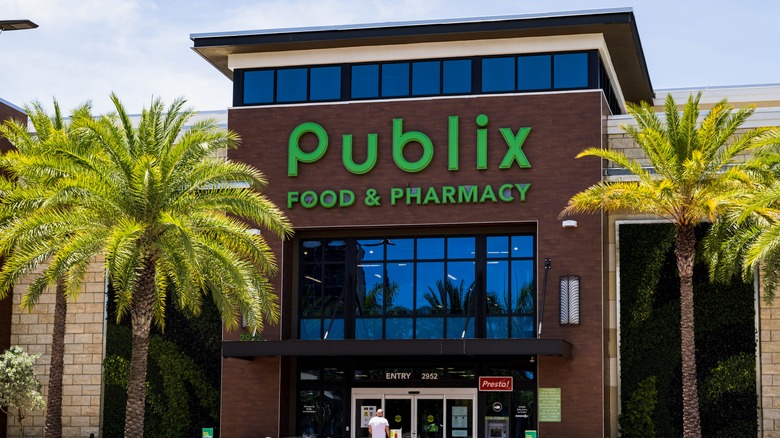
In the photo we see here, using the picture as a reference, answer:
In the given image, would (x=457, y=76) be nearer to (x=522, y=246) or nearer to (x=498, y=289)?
(x=522, y=246)

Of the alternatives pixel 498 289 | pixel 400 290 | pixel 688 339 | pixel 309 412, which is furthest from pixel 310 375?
pixel 688 339

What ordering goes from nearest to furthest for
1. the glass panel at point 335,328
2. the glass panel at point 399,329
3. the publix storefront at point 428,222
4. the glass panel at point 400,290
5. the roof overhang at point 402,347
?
the roof overhang at point 402,347
the publix storefront at point 428,222
the glass panel at point 399,329
the glass panel at point 400,290
the glass panel at point 335,328

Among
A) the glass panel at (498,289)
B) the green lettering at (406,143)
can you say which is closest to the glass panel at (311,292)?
the green lettering at (406,143)

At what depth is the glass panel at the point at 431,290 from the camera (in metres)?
36.4

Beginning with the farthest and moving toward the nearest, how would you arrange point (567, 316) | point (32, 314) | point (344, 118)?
point (32, 314) < point (344, 118) < point (567, 316)

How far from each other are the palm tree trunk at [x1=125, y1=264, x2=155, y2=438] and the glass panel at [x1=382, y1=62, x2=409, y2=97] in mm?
11236

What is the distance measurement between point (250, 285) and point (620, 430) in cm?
1225

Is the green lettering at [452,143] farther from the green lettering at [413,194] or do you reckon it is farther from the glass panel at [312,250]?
Answer: the glass panel at [312,250]

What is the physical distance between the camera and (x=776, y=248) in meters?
29.7

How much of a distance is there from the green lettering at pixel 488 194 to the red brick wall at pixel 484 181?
0.18 m

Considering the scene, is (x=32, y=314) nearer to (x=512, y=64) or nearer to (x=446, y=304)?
(x=446, y=304)

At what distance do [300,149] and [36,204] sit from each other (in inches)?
391

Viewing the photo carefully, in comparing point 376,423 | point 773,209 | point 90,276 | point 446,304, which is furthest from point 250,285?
point 773,209

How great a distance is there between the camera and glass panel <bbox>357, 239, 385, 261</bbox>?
37188mm
